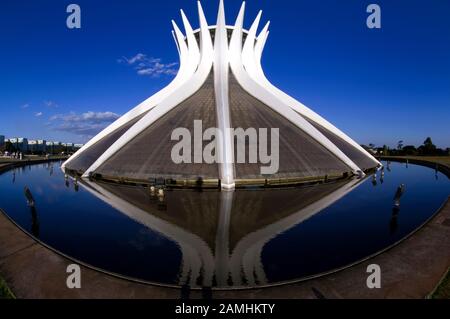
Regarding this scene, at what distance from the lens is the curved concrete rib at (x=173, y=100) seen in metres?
19.7

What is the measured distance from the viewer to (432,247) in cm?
665

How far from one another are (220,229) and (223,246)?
1406mm

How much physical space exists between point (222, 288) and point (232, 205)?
697cm

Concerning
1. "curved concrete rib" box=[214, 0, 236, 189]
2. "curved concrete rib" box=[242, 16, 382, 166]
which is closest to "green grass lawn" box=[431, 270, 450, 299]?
"curved concrete rib" box=[214, 0, 236, 189]

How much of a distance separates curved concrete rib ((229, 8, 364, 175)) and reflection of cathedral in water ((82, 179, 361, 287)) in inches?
172

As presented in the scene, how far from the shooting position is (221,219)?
31.7 feet

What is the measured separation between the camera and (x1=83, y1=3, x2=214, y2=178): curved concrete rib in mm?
19734

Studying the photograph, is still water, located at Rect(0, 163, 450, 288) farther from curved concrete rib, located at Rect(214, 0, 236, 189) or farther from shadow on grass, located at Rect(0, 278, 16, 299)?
curved concrete rib, located at Rect(214, 0, 236, 189)

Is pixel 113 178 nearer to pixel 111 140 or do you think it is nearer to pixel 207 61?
pixel 111 140

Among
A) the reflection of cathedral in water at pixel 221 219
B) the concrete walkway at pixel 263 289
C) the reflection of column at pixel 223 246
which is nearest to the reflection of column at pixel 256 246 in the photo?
the reflection of cathedral in water at pixel 221 219

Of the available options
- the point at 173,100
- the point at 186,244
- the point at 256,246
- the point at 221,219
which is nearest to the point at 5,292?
the point at 186,244

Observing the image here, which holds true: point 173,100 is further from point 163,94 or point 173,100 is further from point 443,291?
point 443,291

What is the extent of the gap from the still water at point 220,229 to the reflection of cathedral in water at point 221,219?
3cm
